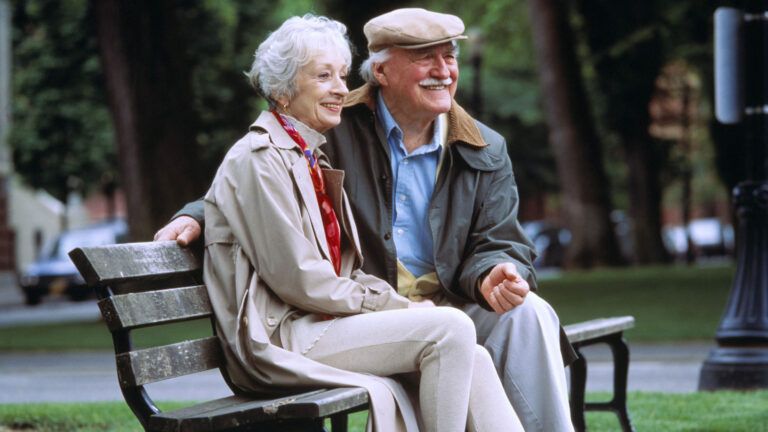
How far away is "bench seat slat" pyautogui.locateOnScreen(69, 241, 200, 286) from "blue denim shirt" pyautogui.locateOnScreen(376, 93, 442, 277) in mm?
796

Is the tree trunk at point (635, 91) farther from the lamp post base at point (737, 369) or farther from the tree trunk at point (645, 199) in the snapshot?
the lamp post base at point (737, 369)

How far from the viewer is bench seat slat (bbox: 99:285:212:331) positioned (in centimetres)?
402

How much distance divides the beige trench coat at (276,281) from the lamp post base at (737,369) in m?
4.40

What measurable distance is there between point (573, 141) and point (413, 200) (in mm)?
22863

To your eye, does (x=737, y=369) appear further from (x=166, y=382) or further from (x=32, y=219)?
(x=32, y=219)

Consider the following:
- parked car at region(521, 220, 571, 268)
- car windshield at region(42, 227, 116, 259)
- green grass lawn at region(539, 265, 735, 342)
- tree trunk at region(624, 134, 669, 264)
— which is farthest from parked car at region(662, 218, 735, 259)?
green grass lawn at region(539, 265, 735, 342)

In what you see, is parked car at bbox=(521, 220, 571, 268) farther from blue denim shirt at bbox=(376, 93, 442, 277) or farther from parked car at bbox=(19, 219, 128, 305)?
blue denim shirt at bbox=(376, 93, 442, 277)

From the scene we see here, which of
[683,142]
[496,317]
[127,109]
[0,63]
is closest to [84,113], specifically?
[0,63]

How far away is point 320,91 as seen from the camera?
449 centimetres

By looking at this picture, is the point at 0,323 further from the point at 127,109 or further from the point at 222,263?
the point at 222,263

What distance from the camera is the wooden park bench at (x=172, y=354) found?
379 centimetres

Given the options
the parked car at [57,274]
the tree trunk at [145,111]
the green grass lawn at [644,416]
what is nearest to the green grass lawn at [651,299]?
the tree trunk at [145,111]

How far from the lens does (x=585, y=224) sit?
91.7ft

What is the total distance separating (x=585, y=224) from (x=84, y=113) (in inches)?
670
